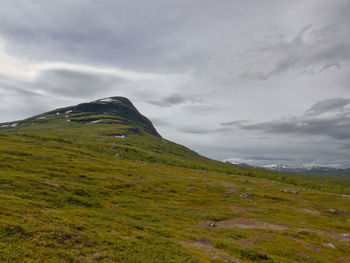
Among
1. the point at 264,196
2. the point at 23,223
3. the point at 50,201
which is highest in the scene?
the point at 23,223

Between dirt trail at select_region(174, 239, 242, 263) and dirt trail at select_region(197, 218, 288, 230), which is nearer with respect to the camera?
dirt trail at select_region(174, 239, 242, 263)

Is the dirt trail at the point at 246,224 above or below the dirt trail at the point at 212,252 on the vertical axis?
below

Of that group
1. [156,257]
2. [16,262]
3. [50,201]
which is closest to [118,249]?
[156,257]

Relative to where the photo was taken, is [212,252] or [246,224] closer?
[212,252]

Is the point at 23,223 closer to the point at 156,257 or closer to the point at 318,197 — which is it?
the point at 156,257

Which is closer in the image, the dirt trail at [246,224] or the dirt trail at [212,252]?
the dirt trail at [212,252]

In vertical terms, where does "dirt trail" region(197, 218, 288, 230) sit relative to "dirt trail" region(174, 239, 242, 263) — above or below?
below

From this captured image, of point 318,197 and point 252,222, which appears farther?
point 318,197

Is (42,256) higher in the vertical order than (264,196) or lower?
higher

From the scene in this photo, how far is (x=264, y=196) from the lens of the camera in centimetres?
11219

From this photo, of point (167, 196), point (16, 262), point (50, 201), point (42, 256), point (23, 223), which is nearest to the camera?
point (16, 262)

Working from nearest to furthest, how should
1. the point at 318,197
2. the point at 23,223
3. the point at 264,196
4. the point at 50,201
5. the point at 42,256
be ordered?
1. the point at 42,256
2. the point at 23,223
3. the point at 50,201
4. the point at 264,196
5. the point at 318,197

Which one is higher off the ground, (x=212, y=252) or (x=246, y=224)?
(x=212, y=252)

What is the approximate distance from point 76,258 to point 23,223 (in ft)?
28.8
